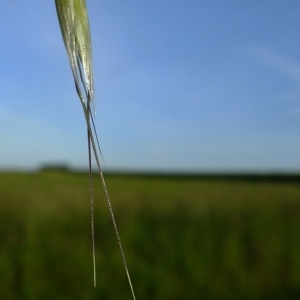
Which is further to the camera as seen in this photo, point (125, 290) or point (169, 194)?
point (169, 194)

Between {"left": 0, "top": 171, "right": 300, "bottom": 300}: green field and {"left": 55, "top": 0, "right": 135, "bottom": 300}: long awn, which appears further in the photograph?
{"left": 0, "top": 171, "right": 300, "bottom": 300}: green field

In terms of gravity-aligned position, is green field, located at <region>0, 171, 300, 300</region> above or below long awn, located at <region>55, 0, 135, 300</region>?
below

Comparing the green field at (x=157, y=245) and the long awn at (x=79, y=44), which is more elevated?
the long awn at (x=79, y=44)

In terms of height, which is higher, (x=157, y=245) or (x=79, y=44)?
Answer: (x=79, y=44)

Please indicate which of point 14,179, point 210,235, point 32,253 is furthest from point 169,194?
point 14,179

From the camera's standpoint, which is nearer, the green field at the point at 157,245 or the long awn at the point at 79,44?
the long awn at the point at 79,44

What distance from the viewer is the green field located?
216 cm

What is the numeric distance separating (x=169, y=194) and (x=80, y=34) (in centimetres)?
254

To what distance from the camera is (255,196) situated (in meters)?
2.71

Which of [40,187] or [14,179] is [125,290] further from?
[14,179]

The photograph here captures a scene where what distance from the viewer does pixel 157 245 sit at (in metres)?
2.32

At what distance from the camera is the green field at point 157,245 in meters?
2.16

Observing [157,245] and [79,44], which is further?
[157,245]

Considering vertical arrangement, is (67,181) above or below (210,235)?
above
